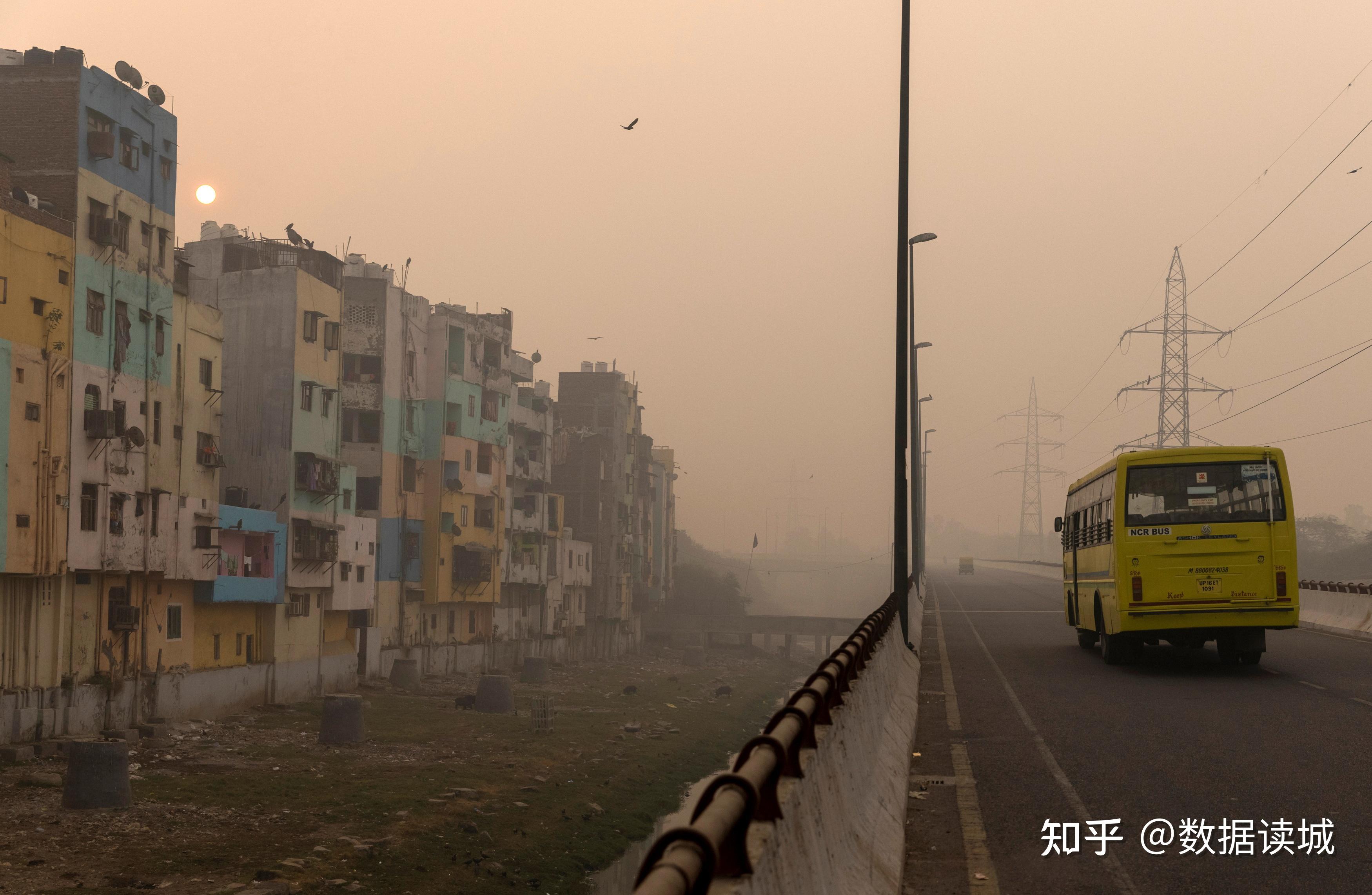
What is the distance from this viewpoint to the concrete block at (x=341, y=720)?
1977 inches

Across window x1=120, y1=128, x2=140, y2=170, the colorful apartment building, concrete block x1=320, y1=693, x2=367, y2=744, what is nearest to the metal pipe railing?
concrete block x1=320, y1=693, x2=367, y2=744

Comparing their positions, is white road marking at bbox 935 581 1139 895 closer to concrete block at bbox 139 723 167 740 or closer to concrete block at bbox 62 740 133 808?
concrete block at bbox 62 740 133 808

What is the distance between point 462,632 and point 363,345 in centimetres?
1831

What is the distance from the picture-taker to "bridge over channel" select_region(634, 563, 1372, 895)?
17.5ft

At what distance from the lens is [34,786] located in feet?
123

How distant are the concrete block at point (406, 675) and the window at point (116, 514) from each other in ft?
74.6

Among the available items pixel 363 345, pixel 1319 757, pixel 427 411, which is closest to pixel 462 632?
pixel 427 411

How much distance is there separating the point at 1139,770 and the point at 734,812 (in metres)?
8.89

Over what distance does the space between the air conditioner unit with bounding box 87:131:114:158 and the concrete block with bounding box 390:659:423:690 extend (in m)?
30.6

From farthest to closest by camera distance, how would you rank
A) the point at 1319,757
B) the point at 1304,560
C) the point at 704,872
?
the point at 1304,560
the point at 1319,757
the point at 704,872

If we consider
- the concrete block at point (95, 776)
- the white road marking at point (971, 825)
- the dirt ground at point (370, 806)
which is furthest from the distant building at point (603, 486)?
the white road marking at point (971, 825)

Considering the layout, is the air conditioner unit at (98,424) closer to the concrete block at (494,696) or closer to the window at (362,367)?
the concrete block at (494,696)

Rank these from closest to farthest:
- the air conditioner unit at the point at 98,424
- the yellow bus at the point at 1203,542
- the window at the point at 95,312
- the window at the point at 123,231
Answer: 1. the yellow bus at the point at 1203,542
2. the air conditioner unit at the point at 98,424
3. the window at the point at 95,312
4. the window at the point at 123,231

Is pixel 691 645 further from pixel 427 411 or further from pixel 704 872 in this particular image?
pixel 704 872
